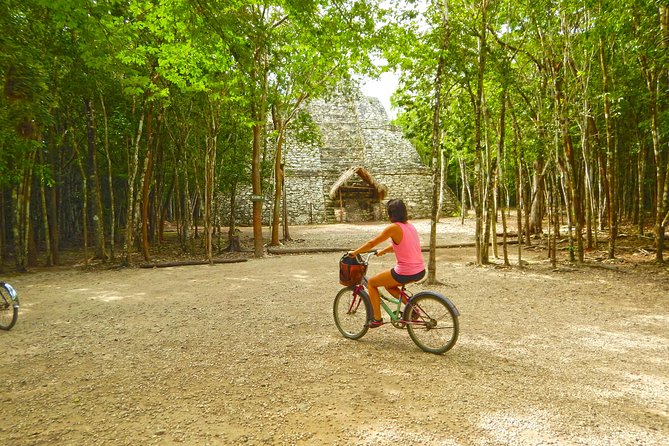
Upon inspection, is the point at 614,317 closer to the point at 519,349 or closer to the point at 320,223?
the point at 519,349

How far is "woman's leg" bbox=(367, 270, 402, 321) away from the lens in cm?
418

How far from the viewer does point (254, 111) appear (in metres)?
12.6

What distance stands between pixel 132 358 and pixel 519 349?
4513 mm

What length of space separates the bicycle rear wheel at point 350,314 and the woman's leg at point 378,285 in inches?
7.0

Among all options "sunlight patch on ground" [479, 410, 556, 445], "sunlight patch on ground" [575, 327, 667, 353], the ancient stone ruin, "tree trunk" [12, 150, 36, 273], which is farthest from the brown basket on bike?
the ancient stone ruin

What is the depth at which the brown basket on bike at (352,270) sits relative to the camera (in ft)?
14.2

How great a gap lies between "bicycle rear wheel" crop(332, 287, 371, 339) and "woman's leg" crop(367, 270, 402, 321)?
0.18m

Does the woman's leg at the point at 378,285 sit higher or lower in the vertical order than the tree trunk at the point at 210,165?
lower

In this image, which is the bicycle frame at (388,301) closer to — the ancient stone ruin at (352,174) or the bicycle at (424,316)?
the bicycle at (424,316)

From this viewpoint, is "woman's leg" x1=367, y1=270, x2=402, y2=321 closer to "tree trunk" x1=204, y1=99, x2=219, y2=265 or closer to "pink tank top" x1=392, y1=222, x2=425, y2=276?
"pink tank top" x1=392, y1=222, x2=425, y2=276

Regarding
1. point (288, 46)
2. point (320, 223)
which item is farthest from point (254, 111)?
point (320, 223)

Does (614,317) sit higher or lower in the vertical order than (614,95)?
lower

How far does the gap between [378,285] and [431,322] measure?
0.70m

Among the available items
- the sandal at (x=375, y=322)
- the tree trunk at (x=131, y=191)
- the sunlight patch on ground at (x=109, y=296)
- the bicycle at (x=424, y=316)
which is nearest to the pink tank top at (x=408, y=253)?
the bicycle at (x=424, y=316)
